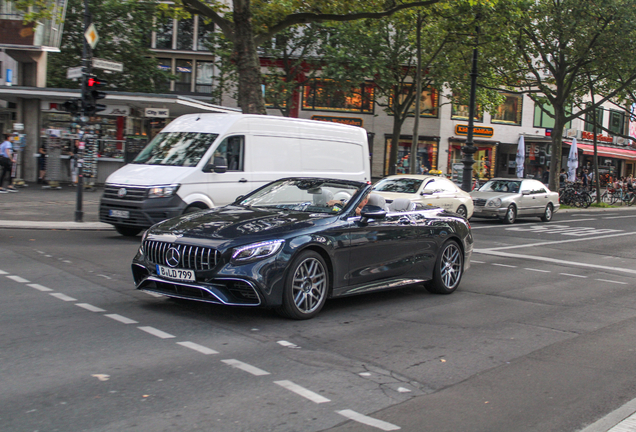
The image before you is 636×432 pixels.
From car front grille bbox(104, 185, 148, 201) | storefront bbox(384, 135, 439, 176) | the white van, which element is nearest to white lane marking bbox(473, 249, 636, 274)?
the white van

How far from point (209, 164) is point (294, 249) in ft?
23.5

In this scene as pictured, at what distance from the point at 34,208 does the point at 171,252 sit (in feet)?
42.8

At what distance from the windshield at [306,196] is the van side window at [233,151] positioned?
558 centimetres

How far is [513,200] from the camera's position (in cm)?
2208

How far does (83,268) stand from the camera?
29.7 feet

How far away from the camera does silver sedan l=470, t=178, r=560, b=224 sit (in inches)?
857

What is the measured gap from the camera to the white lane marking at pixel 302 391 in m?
4.29

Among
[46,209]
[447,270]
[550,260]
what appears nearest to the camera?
[447,270]

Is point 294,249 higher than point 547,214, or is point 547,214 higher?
point 294,249

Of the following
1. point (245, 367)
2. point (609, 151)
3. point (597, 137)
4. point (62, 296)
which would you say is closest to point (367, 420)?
point (245, 367)

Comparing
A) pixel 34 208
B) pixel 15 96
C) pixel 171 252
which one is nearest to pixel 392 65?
pixel 15 96

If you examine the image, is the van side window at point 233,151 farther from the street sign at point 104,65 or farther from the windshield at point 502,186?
the windshield at point 502,186

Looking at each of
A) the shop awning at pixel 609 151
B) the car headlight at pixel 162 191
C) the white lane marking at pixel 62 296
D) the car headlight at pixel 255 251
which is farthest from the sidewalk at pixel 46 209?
the shop awning at pixel 609 151

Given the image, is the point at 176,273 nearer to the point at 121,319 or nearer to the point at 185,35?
the point at 121,319
